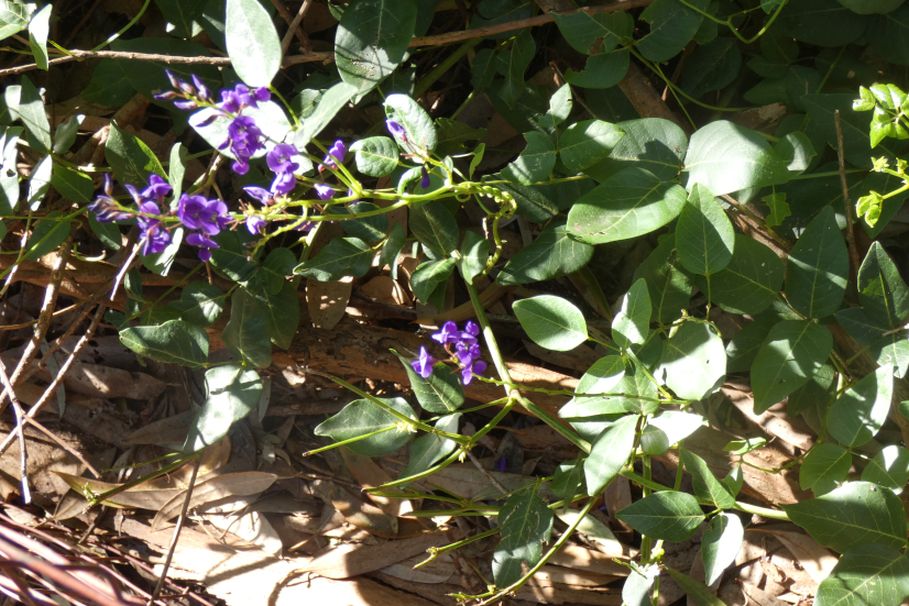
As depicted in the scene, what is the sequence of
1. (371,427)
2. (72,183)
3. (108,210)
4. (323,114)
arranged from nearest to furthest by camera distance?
(108,210), (323,114), (371,427), (72,183)

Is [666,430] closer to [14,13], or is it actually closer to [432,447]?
[432,447]

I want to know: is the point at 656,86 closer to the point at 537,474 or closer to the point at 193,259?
the point at 537,474

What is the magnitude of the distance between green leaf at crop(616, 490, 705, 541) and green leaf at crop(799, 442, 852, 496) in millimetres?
177

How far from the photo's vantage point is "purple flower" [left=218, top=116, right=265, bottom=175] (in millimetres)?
992

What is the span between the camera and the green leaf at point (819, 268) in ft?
3.90

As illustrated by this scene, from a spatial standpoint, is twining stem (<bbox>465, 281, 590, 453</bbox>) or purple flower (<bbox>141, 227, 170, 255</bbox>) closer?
purple flower (<bbox>141, 227, 170, 255</bbox>)

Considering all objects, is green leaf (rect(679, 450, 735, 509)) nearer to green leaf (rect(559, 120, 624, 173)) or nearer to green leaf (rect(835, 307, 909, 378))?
green leaf (rect(835, 307, 909, 378))

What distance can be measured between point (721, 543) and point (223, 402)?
77cm

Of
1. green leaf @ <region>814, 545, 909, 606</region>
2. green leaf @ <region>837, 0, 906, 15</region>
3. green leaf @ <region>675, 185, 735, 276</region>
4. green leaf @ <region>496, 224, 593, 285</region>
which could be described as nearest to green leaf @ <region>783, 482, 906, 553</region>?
green leaf @ <region>814, 545, 909, 606</region>

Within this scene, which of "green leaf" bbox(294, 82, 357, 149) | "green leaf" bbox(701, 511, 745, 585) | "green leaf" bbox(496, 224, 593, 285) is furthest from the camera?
"green leaf" bbox(496, 224, 593, 285)

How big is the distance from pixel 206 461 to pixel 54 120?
2.46ft

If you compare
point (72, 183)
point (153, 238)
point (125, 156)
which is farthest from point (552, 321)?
point (72, 183)

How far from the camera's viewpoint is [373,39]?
1272mm

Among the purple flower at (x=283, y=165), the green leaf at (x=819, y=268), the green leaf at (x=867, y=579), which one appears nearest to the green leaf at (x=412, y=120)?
the purple flower at (x=283, y=165)
